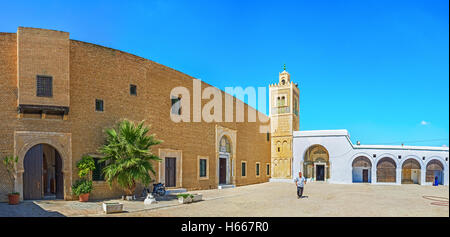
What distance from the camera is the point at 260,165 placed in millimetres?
33531

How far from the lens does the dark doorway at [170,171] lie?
65.0 feet

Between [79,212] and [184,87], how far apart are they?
1161 centimetres

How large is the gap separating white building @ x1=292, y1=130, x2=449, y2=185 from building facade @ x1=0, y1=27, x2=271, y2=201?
18499mm

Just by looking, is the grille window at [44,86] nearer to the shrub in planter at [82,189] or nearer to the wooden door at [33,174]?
the wooden door at [33,174]

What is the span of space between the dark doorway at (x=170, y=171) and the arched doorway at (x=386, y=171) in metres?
24.2

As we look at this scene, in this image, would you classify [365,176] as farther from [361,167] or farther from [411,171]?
[411,171]

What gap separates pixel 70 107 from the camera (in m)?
15.2

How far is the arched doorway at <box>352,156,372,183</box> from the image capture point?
1349 inches

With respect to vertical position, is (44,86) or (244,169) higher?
(44,86)

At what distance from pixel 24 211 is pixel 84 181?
3569 mm

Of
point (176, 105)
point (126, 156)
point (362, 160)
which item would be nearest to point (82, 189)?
point (126, 156)
